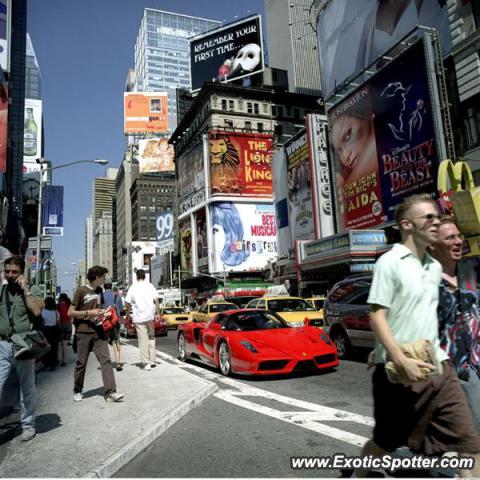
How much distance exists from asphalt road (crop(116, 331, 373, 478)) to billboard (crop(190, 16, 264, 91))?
244 ft

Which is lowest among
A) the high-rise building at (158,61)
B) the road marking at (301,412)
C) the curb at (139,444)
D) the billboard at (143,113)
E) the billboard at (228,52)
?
the road marking at (301,412)

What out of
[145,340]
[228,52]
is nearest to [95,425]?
[145,340]

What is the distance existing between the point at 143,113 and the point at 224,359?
129321mm

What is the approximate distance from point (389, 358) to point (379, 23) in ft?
113

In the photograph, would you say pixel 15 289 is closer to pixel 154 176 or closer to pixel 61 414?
pixel 61 414

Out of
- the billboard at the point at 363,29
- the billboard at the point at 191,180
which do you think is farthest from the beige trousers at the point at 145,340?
the billboard at the point at 191,180

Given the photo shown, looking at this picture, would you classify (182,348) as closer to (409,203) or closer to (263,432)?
(263,432)

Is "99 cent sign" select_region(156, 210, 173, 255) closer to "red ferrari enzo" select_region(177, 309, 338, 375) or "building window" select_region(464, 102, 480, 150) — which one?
"building window" select_region(464, 102, 480, 150)

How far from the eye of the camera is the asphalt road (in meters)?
4.05

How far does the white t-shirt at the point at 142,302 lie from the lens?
10070mm

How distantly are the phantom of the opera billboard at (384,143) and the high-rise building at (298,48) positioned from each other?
75.9 m

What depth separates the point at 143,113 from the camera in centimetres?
13025

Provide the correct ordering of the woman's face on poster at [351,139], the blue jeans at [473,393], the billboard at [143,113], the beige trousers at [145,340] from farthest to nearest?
the billboard at [143,113], the woman's face on poster at [351,139], the beige trousers at [145,340], the blue jeans at [473,393]

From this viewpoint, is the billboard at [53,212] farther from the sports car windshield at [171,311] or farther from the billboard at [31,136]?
the billboard at [31,136]
